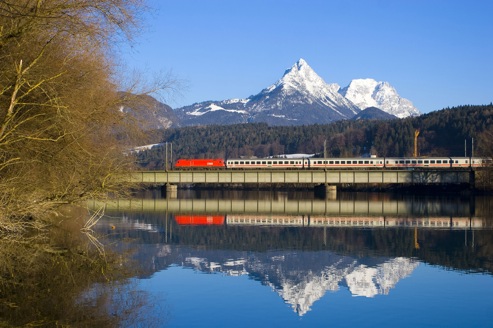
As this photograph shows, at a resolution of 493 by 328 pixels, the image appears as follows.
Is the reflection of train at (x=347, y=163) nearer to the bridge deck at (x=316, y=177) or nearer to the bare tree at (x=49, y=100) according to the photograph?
the bridge deck at (x=316, y=177)

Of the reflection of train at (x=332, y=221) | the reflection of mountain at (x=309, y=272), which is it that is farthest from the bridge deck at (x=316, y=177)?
the reflection of mountain at (x=309, y=272)

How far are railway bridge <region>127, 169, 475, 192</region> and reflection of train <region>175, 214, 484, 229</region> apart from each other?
1717 inches

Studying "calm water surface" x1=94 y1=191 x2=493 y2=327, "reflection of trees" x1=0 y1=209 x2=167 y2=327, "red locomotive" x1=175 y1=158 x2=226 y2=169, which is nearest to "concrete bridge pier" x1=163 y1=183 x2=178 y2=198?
"red locomotive" x1=175 y1=158 x2=226 y2=169

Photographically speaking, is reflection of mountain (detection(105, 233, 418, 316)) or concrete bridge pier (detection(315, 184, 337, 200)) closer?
reflection of mountain (detection(105, 233, 418, 316))

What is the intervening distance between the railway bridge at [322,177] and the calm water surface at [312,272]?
161 feet

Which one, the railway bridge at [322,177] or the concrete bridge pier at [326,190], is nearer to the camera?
the concrete bridge pier at [326,190]

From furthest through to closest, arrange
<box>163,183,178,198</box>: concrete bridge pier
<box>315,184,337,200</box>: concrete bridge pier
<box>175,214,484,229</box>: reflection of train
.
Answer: <box>163,183,178,198</box>: concrete bridge pier < <box>315,184,337,200</box>: concrete bridge pier < <box>175,214,484,229</box>: reflection of train

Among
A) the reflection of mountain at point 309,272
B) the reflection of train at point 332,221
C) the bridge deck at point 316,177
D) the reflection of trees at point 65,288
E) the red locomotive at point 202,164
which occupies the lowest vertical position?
the reflection of train at point 332,221

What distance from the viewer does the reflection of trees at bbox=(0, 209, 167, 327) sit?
43.9ft

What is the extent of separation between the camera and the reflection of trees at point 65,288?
43.9 feet

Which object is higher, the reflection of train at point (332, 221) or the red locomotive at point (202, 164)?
the red locomotive at point (202, 164)

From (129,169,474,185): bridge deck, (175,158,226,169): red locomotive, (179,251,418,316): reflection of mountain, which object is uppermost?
(175,158,226,169): red locomotive

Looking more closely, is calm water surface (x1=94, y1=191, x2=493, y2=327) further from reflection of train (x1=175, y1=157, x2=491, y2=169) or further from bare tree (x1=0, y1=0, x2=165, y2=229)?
reflection of train (x1=175, y1=157, x2=491, y2=169)

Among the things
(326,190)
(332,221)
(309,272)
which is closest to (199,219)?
(332,221)
